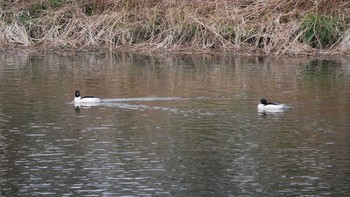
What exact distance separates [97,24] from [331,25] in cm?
690

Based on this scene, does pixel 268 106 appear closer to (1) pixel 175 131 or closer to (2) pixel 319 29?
(1) pixel 175 131

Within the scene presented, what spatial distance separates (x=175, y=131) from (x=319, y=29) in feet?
45.2

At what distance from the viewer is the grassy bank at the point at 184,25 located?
3088 centimetres

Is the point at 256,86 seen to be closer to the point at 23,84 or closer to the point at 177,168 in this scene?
the point at 23,84

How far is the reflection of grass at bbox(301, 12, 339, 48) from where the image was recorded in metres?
30.8

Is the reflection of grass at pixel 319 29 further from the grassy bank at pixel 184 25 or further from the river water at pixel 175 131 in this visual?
the river water at pixel 175 131

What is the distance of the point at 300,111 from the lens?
65.6 ft

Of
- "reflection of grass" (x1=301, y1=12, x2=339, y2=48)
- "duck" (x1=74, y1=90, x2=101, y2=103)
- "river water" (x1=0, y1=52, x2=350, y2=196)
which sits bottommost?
"river water" (x1=0, y1=52, x2=350, y2=196)

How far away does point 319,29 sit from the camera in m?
30.9

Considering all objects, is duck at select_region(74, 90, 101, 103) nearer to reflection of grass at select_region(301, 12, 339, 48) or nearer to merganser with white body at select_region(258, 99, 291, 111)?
merganser with white body at select_region(258, 99, 291, 111)

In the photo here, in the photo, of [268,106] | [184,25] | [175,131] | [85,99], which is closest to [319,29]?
[184,25]

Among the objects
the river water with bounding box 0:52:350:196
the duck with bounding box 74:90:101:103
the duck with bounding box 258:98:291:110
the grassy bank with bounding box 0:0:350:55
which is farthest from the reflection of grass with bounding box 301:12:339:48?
the duck with bounding box 74:90:101:103

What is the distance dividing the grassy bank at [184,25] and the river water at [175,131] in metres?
2.90

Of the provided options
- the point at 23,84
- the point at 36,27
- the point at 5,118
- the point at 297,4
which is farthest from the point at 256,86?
the point at 36,27
